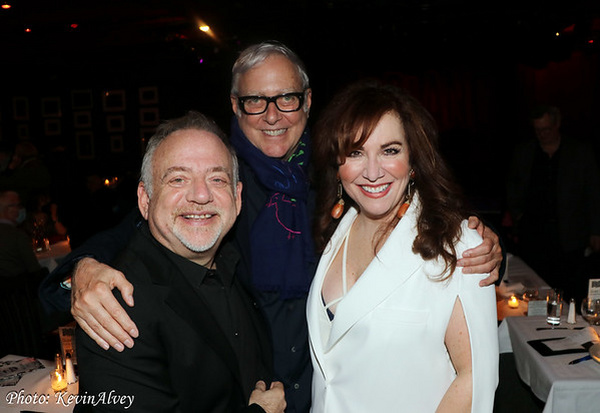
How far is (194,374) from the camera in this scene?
5.31 feet

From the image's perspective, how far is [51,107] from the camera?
10742 millimetres

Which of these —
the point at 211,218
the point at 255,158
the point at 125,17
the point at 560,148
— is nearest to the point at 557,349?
the point at 255,158

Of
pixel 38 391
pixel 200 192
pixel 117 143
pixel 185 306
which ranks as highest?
pixel 200 192

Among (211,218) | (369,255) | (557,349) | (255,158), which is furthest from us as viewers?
(557,349)

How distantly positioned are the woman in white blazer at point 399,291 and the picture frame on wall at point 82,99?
32.3 feet

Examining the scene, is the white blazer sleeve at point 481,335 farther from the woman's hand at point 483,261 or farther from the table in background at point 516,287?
the table in background at point 516,287

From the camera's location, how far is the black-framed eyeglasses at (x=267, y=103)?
7.70ft

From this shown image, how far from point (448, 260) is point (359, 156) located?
0.47m

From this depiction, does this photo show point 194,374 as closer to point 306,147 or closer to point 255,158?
point 255,158

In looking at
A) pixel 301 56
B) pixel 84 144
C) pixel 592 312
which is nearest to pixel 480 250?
pixel 592 312

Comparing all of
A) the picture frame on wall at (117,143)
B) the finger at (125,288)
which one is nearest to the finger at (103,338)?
the finger at (125,288)

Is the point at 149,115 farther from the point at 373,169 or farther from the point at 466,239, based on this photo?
the point at 466,239

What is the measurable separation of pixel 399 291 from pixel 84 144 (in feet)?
33.8

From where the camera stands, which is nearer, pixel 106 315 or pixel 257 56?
pixel 106 315
